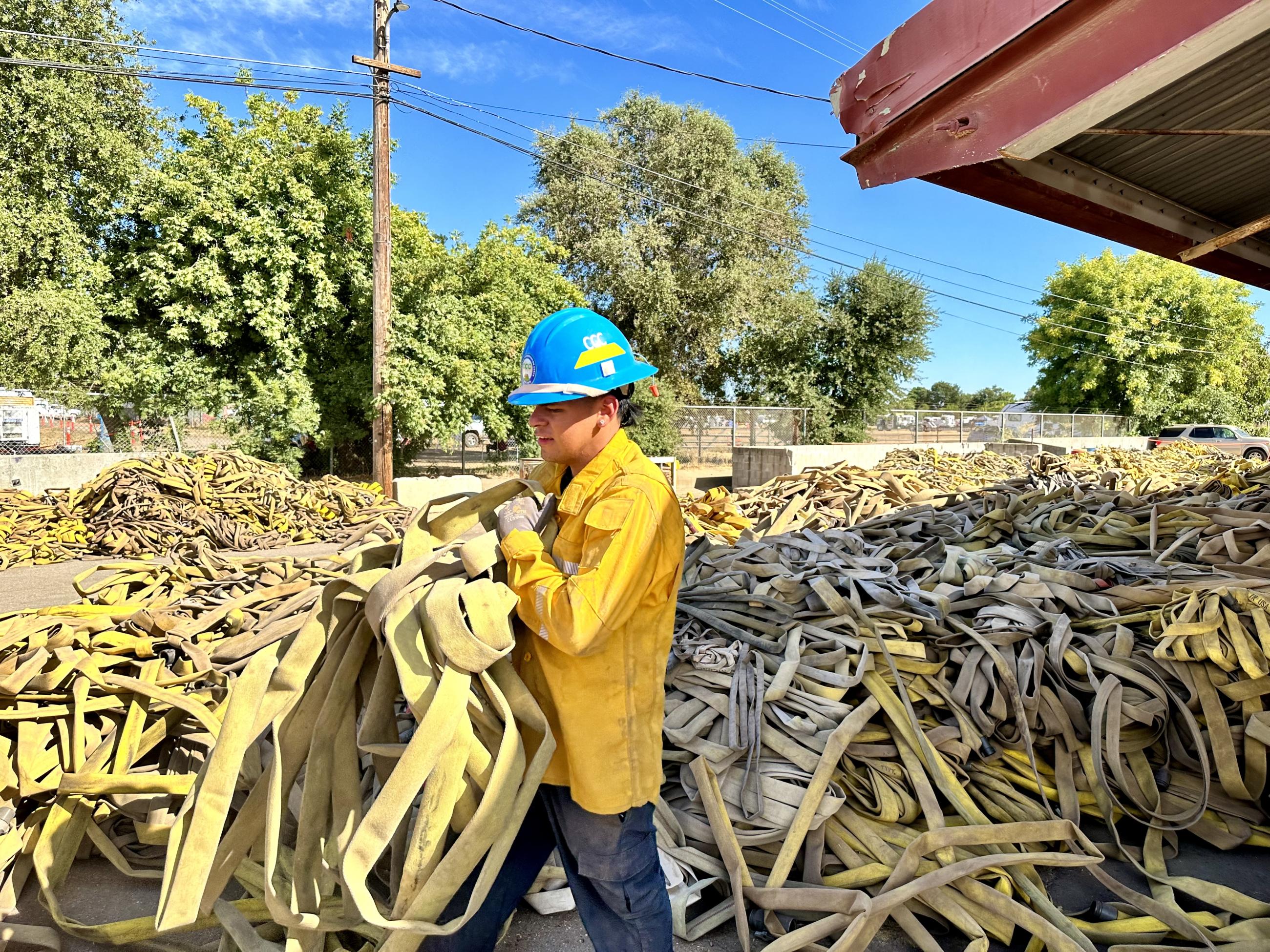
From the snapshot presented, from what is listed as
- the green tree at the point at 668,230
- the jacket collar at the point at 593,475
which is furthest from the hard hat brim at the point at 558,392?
the green tree at the point at 668,230

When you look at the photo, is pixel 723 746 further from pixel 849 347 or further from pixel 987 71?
pixel 849 347

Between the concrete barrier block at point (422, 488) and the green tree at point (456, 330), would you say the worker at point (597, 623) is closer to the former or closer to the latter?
the concrete barrier block at point (422, 488)

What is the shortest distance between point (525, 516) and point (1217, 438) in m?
32.5

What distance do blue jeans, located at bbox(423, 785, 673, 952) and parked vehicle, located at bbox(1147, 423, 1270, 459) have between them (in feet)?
93.2

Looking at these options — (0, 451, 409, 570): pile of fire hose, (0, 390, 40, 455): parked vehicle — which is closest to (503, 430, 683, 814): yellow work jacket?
(0, 451, 409, 570): pile of fire hose

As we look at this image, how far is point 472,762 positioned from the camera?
1562 mm

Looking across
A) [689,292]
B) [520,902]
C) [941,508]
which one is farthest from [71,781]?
[689,292]

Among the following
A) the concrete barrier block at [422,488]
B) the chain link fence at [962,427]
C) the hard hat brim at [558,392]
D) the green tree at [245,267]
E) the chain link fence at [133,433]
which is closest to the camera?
the hard hat brim at [558,392]

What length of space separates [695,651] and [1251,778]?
86.8 inches

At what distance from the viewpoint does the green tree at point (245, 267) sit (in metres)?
15.2

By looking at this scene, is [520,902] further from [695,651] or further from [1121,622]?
[1121,622]

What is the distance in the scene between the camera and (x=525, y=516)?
5.89 ft

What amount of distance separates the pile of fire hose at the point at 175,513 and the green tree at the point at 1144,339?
40.4 m

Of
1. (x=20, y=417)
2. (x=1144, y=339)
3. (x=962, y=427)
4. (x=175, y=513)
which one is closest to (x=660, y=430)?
(x=962, y=427)
